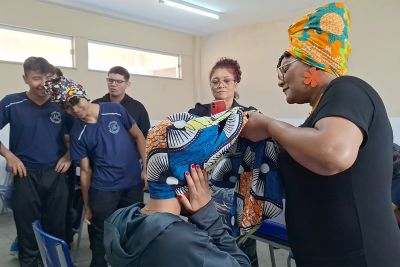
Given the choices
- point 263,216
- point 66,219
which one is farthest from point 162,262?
point 66,219

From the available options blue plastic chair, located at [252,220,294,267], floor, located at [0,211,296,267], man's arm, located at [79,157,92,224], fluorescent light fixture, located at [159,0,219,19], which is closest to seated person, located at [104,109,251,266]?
blue plastic chair, located at [252,220,294,267]

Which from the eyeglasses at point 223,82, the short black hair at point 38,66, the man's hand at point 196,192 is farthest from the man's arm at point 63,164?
the man's hand at point 196,192

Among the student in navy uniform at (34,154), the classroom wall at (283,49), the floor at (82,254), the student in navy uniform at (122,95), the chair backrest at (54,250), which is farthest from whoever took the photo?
the classroom wall at (283,49)

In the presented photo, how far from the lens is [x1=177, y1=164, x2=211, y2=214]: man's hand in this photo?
33.9 inches

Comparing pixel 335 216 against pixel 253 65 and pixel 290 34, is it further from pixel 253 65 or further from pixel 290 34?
pixel 253 65

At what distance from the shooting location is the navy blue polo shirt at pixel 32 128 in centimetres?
242

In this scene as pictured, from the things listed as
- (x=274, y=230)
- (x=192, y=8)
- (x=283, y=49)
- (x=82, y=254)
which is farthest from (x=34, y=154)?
(x=283, y=49)

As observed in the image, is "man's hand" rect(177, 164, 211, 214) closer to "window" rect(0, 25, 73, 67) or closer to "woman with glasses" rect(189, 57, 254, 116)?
"woman with glasses" rect(189, 57, 254, 116)

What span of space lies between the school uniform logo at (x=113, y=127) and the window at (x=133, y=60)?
3536 millimetres

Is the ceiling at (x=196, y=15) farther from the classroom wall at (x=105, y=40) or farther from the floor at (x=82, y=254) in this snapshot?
the floor at (x=82, y=254)

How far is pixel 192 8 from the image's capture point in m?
5.22

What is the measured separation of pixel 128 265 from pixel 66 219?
2.10 meters

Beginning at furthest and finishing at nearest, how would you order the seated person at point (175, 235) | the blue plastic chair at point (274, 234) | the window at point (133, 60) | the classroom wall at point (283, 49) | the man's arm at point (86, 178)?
the window at point (133, 60), the classroom wall at point (283, 49), the man's arm at point (86, 178), the blue plastic chair at point (274, 234), the seated person at point (175, 235)

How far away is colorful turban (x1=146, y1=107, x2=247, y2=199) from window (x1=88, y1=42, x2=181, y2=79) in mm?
5054
